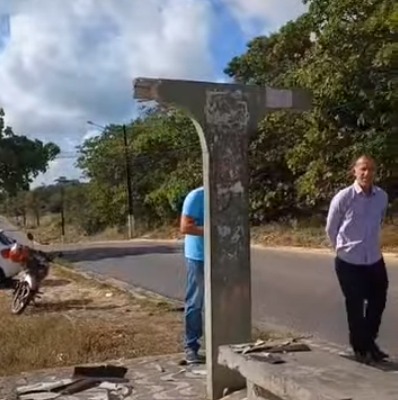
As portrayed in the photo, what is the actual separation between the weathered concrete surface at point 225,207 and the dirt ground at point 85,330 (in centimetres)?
231

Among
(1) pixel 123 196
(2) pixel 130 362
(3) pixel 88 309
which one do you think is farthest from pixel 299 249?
(1) pixel 123 196

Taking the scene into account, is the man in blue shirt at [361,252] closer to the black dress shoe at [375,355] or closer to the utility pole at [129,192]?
the black dress shoe at [375,355]

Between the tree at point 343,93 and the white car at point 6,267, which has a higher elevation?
the tree at point 343,93

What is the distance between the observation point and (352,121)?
2575 centimetres

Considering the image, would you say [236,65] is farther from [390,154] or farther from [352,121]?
[390,154]

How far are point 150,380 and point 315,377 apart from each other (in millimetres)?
2357

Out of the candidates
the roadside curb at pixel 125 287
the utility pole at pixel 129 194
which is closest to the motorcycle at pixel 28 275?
the roadside curb at pixel 125 287

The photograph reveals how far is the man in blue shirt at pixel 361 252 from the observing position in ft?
21.0

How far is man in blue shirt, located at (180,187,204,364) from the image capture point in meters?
7.27

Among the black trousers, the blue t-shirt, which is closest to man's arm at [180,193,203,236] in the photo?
the blue t-shirt

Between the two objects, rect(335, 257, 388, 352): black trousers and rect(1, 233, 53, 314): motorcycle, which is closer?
rect(335, 257, 388, 352): black trousers

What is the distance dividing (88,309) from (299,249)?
14480mm

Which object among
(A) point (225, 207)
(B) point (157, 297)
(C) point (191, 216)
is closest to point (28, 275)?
(B) point (157, 297)

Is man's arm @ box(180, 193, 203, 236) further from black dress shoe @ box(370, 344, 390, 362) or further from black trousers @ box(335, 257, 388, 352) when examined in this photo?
black dress shoe @ box(370, 344, 390, 362)
